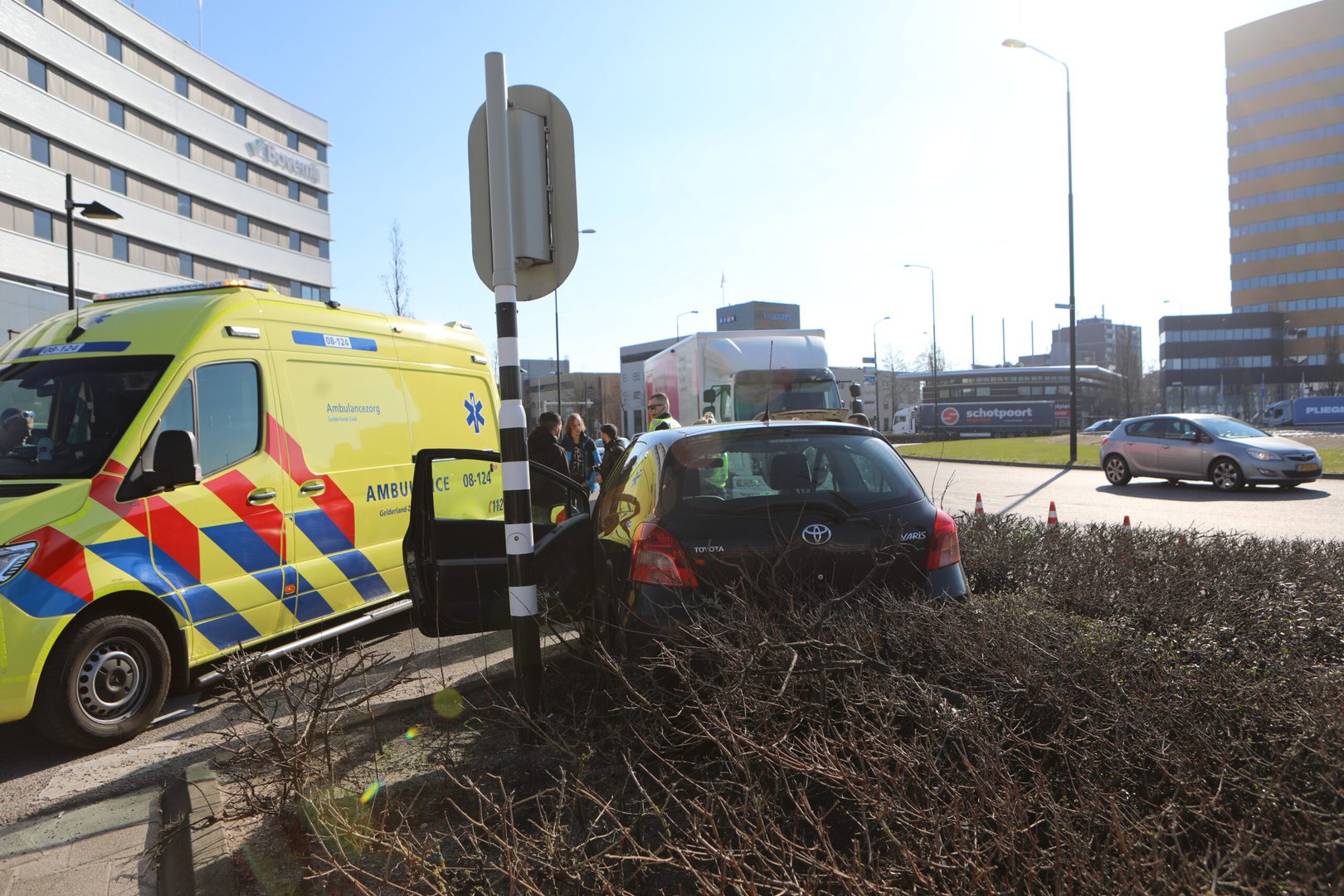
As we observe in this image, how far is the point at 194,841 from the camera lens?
10.3ft

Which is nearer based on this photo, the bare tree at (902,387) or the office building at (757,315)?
the bare tree at (902,387)

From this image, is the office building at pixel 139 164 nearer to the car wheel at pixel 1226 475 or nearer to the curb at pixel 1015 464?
the curb at pixel 1015 464

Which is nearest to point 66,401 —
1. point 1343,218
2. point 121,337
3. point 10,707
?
point 121,337

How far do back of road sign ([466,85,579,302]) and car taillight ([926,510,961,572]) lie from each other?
2.13m

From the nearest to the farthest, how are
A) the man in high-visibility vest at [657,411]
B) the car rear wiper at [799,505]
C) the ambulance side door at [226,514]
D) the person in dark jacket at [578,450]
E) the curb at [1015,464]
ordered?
the car rear wiper at [799,505] < the ambulance side door at [226,514] < the man in high-visibility vest at [657,411] < the person in dark jacket at [578,450] < the curb at [1015,464]

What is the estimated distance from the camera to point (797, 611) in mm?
3334

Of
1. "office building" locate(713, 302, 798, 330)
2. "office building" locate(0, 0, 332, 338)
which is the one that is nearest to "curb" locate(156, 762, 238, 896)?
"office building" locate(0, 0, 332, 338)

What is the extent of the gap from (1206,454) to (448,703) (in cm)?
1702

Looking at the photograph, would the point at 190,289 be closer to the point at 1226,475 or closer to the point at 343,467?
the point at 343,467

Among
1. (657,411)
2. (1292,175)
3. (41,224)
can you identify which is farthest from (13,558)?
(1292,175)

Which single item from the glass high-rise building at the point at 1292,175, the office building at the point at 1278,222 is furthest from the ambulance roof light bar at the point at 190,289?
the glass high-rise building at the point at 1292,175

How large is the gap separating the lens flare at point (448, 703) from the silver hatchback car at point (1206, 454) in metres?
16.5

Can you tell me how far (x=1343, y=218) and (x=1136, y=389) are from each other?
92.8 feet

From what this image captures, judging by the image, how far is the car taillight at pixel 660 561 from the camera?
398cm
